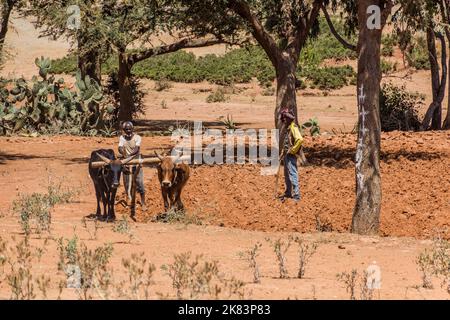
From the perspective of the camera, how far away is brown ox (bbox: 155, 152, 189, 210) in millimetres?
14836

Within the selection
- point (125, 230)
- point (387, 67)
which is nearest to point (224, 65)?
point (387, 67)

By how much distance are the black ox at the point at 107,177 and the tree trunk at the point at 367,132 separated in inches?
135

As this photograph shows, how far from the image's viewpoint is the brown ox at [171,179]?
48.7ft

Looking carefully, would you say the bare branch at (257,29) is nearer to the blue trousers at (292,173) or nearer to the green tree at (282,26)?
the green tree at (282,26)

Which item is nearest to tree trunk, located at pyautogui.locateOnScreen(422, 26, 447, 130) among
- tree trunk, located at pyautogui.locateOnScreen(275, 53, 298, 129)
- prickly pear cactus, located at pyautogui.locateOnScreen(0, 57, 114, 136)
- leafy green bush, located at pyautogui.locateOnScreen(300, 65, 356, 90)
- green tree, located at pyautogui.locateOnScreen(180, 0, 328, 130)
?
green tree, located at pyautogui.locateOnScreen(180, 0, 328, 130)

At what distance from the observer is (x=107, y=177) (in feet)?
48.2

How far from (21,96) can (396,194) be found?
13838 mm

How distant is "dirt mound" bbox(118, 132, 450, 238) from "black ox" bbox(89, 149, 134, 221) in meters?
1.03

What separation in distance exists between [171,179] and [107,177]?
96 centimetres

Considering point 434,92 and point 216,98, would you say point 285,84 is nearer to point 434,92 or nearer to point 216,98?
point 434,92

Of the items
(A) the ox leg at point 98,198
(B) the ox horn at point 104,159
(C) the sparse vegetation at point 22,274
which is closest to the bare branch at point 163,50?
(A) the ox leg at point 98,198
